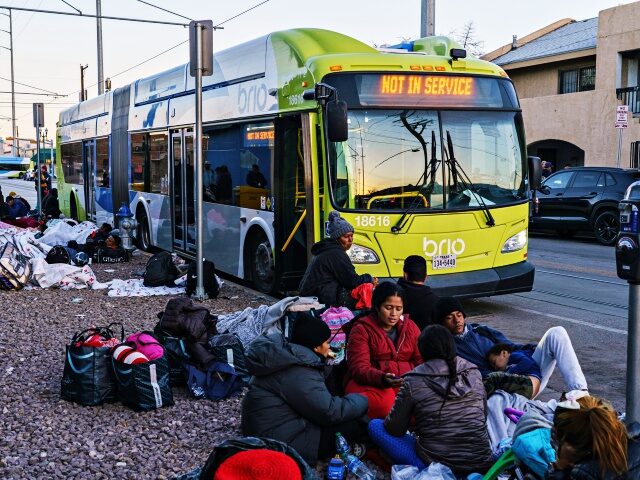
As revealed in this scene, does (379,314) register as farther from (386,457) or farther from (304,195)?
(304,195)

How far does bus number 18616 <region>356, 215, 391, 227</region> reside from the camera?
364 inches

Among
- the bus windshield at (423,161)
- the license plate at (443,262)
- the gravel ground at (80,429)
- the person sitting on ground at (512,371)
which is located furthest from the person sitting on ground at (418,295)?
the license plate at (443,262)

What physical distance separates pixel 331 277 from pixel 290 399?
10.0 feet

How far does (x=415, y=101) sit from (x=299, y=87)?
58.1 inches

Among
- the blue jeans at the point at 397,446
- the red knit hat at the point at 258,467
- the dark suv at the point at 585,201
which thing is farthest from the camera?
the dark suv at the point at 585,201

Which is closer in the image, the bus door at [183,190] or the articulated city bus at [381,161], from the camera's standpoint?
the articulated city bus at [381,161]

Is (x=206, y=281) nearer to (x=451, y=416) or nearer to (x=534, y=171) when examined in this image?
(x=534, y=171)

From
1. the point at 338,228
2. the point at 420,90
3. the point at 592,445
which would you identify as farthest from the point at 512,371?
the point at 420,90

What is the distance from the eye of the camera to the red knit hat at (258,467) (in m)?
3.55

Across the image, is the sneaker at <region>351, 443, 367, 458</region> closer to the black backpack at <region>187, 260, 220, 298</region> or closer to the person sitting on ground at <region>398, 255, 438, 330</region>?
the person sitting on ground at <region>398, 255, 438, 330</region>

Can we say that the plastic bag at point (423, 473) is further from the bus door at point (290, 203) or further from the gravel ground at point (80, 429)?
the bus door at point (290, 203)

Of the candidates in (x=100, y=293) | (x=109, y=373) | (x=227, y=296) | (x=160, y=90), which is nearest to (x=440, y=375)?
(x=109, y=373)

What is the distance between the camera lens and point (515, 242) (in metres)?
10.1

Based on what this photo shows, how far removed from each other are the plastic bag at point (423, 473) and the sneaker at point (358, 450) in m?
0.40
